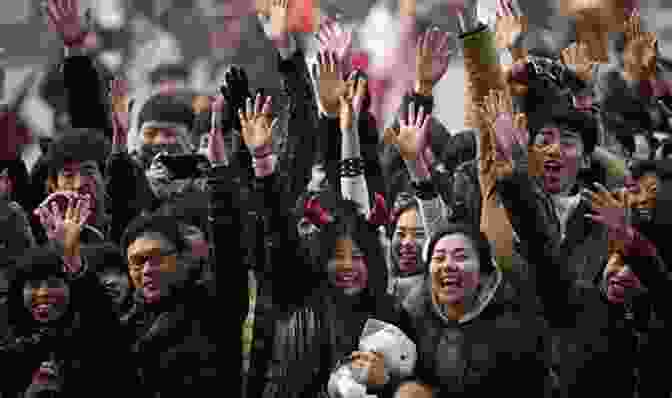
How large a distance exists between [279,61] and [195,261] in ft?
2.72

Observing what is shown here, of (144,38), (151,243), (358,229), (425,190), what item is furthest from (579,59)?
→ (144,38)

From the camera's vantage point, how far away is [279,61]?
5039mm

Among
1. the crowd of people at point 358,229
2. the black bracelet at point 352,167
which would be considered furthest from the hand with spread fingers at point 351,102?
the black bracelet at point 352,167

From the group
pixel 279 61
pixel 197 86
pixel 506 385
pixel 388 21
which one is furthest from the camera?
pixel 197 86

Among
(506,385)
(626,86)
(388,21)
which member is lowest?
(506,385)

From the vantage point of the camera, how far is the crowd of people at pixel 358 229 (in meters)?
4.30

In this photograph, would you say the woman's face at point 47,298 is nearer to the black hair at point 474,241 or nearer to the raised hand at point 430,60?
the black hair at point 474,241

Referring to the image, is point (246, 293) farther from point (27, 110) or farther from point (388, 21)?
point (27, 110)

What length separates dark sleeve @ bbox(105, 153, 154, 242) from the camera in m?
5.10

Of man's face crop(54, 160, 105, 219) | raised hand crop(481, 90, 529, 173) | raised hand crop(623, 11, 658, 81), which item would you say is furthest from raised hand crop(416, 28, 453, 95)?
man's face crop(54, 160, 105, 219)

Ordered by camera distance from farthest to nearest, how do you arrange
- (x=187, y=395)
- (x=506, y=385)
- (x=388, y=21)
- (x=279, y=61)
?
1. (x=388, y=21)
2. (x=279, y=61)
3. (x=187, y=395)
4. (x=506, y=385)

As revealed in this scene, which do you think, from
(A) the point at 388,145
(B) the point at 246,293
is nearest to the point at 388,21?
(A) the point at 388,145

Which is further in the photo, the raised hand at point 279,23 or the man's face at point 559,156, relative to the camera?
the raised hand at point 279,23

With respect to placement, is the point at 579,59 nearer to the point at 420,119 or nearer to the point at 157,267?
the point at 420,119
